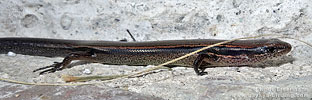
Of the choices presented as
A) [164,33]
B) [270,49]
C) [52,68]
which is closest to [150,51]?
[164,33]

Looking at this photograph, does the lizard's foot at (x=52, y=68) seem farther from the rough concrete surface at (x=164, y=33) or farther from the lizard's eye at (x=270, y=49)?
the lizard's eye at (x=270, y=49)

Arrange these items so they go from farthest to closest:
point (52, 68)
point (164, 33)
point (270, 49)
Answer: point (164, 33)
point (52, 68)
point (270, 49)

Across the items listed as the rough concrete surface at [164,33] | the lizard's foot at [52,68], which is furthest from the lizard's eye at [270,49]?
the lizard's foot at [52,68]

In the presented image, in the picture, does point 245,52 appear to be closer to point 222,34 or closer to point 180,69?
point 222,34

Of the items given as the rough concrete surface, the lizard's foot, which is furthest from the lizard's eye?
the lizard's foot

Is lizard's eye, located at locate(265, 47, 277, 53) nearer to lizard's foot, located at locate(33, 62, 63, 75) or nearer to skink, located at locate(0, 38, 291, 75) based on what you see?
skink, located at locate(0, 38, 291, 75)

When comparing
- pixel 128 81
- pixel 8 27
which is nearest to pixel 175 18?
pixel 128 81

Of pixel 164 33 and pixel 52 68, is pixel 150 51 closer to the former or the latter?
pixel 164 33
